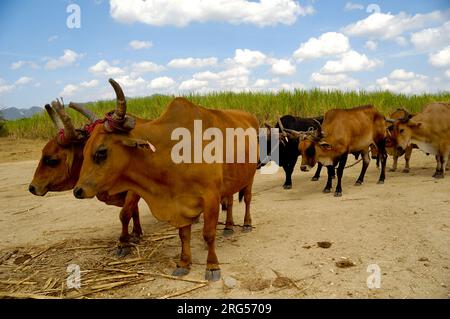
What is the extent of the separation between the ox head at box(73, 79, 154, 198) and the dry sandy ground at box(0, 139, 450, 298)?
991mm

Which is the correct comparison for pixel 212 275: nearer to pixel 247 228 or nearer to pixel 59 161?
pixel 247 228

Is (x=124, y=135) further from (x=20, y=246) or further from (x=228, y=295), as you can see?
(x=20, y=246)

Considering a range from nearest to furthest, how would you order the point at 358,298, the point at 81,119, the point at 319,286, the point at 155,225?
the point at 358,298 < the point at 319,286 < the point at 155,225 < the point at 81,119

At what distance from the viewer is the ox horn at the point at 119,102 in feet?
10.8

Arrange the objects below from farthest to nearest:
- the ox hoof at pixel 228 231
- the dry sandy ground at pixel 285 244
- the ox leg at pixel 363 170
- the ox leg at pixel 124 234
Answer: the ox leg at pixel 363 170 < the ox hoof at pixel 228 231 < the ox leg at pixel 124 234 < the dry sandy ground at pixel 285 244

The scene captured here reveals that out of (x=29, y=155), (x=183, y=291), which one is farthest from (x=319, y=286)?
(x=29, y=155)

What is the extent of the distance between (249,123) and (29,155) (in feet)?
40.7

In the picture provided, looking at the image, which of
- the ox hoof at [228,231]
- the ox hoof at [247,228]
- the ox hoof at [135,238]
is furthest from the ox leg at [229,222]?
the ox hoof at [135,238]

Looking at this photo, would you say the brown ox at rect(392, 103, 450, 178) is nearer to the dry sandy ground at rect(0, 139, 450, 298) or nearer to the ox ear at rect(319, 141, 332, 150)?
the dry sandy ground at rect(0, 139, 450, 298)

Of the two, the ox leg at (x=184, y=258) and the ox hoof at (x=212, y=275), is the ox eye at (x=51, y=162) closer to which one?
the ox leg at (x=184, y=258)

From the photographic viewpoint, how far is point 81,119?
18.0 meters

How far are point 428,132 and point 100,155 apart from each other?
6.91m

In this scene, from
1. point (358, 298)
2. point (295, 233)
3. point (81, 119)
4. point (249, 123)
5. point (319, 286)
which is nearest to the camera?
point (358, 298)

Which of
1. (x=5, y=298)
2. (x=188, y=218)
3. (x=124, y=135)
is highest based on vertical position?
(x=124, y=135)
